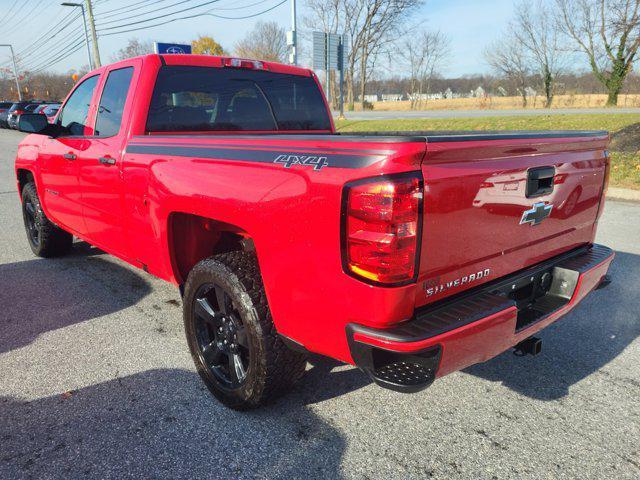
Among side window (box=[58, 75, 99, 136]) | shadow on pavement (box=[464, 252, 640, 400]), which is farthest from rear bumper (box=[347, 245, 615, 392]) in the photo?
side window (box=[58, 75, 99, 136])

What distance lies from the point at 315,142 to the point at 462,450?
1628 mm

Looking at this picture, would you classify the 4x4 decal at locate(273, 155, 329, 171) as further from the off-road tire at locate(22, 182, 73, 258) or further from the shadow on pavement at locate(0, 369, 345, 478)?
the off-road tire at locate(22, 182, 73, 258)

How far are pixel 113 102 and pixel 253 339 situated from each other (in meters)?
2.34

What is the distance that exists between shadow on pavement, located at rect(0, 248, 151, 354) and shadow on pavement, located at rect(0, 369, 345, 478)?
1107 mm

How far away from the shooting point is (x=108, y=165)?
347 cm

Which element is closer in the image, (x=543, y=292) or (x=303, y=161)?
(x=303, y=161)

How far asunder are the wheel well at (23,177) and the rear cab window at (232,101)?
3053 millimetres

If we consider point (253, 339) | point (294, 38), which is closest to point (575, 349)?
point (253, 339)

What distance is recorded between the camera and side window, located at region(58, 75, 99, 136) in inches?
163

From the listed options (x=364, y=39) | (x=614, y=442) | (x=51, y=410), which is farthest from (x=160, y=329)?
Answer: (x=364, y=39)

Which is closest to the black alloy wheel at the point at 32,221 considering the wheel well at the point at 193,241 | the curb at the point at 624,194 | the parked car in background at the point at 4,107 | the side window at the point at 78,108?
the side window at the point at 78,108

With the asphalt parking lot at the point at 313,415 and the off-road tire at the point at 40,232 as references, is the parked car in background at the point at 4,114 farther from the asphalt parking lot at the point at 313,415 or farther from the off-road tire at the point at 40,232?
the asphalt parking lot at the point at 313,415

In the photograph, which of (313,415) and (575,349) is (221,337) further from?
(575,349)

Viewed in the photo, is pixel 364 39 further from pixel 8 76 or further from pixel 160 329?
pixel 8 76
